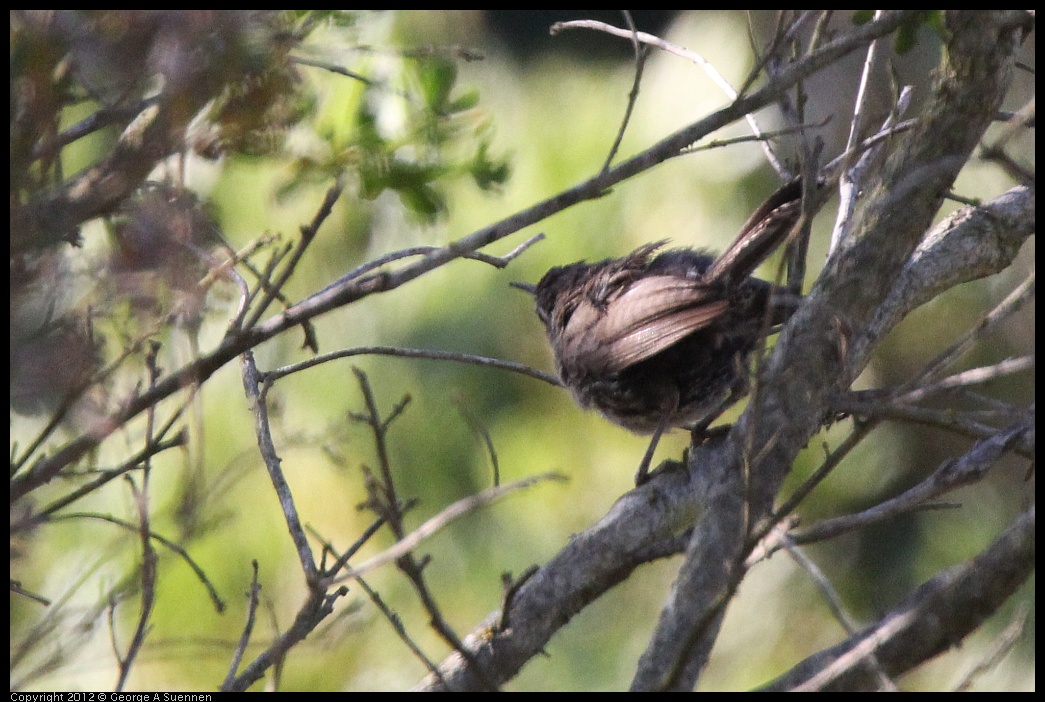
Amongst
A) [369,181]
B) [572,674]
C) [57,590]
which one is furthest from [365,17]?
[572,674]

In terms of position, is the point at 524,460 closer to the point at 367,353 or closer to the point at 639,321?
the point at 639,321

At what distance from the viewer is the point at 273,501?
5.82 meters

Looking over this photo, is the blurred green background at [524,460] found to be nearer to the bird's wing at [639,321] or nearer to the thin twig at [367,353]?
the bird's wing at [639,321]

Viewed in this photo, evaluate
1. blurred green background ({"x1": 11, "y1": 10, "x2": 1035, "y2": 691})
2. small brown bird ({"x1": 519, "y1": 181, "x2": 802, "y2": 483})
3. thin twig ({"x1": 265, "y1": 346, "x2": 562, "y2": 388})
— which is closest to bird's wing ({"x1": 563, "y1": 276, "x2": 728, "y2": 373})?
small brown bird ({"x1": 519, "y1": 181, "x2": 802, "y2": 483})

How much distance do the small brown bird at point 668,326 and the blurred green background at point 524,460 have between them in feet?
4.05

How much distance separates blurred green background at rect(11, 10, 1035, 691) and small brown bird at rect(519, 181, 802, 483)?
1.23 m

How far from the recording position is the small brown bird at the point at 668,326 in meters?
3.65

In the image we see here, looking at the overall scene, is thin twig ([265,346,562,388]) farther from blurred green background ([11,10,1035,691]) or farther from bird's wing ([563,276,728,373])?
blurred green background ([11,10,1035,691])

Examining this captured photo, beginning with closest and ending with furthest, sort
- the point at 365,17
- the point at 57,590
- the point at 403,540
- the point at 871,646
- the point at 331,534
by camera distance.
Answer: the point at 403,540, the point at 871,646, the point at 365,17, the point at 57,590, the point at 331,534

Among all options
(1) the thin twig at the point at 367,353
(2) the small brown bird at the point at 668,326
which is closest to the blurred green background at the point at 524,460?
(2) the small brown bird at the point at 668,326

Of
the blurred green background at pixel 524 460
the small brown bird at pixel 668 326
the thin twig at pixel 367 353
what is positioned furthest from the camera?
the blurred green background at pixel 524 460

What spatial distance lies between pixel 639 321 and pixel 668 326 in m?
0.18
